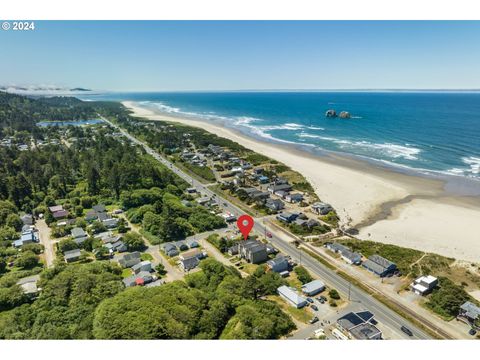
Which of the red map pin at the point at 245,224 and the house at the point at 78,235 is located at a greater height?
the red map pin at the point at 245,224

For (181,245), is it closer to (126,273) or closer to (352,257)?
(126,273)

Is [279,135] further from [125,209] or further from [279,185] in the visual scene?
[125,209]

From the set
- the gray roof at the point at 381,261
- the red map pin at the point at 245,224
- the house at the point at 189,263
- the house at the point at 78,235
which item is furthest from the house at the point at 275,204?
the house at the point at 78,235

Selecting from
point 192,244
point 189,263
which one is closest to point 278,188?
point 192,244

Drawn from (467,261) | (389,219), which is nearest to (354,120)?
(389,219)

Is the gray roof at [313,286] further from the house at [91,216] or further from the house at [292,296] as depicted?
the house at [91,216]

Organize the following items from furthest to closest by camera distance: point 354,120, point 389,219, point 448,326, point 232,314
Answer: point 354,120
point 389,219
point 448,326
point 232,314

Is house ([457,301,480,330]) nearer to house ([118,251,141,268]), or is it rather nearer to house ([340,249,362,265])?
house ([340,249,362,265])
